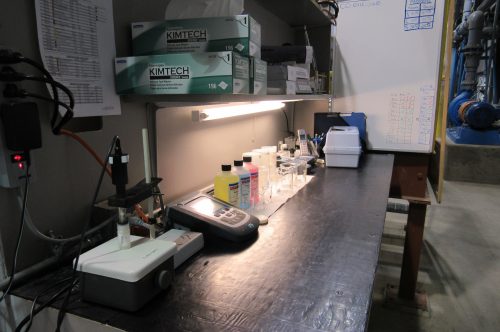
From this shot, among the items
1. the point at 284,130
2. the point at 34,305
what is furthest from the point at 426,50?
the point at 34,305

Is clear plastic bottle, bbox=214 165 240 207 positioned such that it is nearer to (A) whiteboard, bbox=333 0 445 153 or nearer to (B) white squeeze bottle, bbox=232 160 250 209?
(B) white squeeze bottle, bbox=232 160 250 209

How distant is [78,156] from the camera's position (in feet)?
3.33

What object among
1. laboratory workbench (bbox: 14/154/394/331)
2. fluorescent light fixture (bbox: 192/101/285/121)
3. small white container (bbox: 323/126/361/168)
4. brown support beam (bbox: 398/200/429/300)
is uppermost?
fluorescent light fixture (bbox: 192/101/285/121)

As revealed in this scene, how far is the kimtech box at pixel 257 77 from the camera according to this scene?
111 centimetres

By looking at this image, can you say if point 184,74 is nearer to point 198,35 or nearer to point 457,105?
point 198,35

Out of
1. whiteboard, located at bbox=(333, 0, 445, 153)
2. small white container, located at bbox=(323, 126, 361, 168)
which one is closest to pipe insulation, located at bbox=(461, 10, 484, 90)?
whiteboard, located at bbox=(333, 0, 445, 153)

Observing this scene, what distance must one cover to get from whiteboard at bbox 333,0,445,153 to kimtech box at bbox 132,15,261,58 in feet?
5.75

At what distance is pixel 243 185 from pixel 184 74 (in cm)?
54

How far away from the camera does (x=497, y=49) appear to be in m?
5.76

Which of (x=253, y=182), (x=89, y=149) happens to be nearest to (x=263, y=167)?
(x=253, y=182)

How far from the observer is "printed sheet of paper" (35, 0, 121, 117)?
91cm

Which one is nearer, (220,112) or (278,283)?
(278,283)

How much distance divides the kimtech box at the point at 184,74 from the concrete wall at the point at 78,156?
0.35 ft

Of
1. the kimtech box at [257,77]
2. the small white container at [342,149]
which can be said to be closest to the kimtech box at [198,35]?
→ the kimtech box at [257,77]
